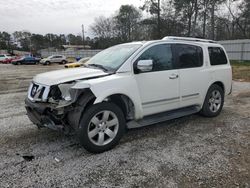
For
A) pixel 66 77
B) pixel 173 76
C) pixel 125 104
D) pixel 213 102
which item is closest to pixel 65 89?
pixel 66 77

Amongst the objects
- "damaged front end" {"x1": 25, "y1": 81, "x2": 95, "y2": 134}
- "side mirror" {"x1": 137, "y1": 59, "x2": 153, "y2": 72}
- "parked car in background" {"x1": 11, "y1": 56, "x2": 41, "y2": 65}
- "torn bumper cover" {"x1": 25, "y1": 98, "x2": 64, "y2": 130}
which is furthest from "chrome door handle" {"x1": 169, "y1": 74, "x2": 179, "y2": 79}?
"parked car in background" {"x1": 11, "y1": 56, "x2": 41, "y2": 65}

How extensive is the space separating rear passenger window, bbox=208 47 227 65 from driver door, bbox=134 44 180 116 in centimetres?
128

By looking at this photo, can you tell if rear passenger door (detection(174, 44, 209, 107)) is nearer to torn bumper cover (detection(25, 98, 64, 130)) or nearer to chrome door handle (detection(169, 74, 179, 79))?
chrome door handle (detection(169, 74, 179, 79))

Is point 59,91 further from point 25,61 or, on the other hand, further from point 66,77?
point 25,61

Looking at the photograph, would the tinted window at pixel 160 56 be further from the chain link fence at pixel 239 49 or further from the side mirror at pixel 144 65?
the chain link fence at pixel 239 49

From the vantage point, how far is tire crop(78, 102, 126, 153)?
3511mm

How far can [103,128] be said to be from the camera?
3736mm

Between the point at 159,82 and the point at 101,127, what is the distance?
1393 millimetres

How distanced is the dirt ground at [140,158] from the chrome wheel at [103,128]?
0.23 meters

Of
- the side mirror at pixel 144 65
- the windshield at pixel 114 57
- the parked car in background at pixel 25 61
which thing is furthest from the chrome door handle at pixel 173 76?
the parked car in background at pixel 25 61

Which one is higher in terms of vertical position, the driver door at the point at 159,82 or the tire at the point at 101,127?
the driver door at the point at 159,82

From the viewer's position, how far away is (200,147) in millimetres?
3914

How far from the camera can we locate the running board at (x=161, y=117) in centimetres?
416

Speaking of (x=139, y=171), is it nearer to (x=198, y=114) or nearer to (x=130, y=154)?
(x=130, y=154)
